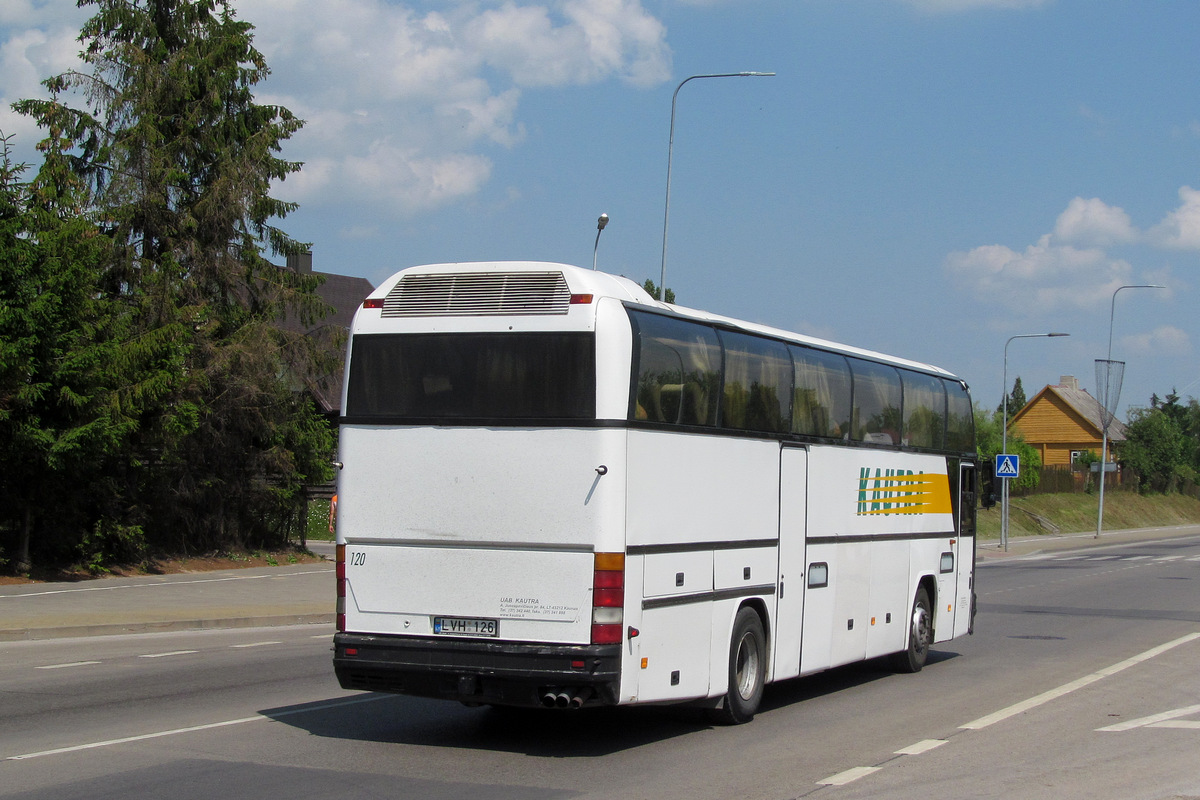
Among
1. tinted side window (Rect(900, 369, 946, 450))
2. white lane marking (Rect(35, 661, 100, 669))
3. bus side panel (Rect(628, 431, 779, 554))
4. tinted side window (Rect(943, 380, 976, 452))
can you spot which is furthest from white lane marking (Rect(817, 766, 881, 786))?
white lane marking (Rect(35, 661, 100, 669))

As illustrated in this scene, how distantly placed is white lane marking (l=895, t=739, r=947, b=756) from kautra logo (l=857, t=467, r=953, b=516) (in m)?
3.38

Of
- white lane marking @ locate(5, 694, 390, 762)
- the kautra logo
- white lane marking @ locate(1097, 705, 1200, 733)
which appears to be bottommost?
white lane marking @ locate(5, 694, 390, 762)

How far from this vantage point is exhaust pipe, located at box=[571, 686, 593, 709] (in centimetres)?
860

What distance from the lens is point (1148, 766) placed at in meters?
8.73

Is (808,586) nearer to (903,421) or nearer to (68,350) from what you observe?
(903,421)

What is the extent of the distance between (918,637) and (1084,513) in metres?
64.0

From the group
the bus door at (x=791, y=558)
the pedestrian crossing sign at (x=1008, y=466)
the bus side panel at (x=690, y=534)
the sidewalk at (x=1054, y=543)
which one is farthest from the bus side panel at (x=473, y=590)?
the sidewalk at (x=1054, y=543)

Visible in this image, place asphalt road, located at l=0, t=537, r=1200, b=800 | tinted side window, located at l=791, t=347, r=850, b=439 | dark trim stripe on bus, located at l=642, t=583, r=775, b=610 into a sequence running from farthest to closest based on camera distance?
tinted side window, located at l=791, t=347, r=850, b=439, dark trim stripe on bus, located at l=642, t=583, r=775, b=610, asphalt road, located at l=0, t=537, r=1200, b=800

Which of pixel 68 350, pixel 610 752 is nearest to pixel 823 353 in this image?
pixel 610 752

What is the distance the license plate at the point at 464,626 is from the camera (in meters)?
8.90

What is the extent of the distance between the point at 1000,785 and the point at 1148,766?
4.67 ft

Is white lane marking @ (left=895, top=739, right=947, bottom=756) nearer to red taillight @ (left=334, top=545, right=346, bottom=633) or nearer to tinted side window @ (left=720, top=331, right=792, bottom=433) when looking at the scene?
tinted side window @ (left=720, top=331, right=792, bottom=433)

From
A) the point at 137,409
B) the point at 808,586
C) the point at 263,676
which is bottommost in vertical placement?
the point at 263,676

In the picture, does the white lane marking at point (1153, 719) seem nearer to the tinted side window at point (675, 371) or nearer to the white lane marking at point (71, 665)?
the tinted side window at point (675, 371)
